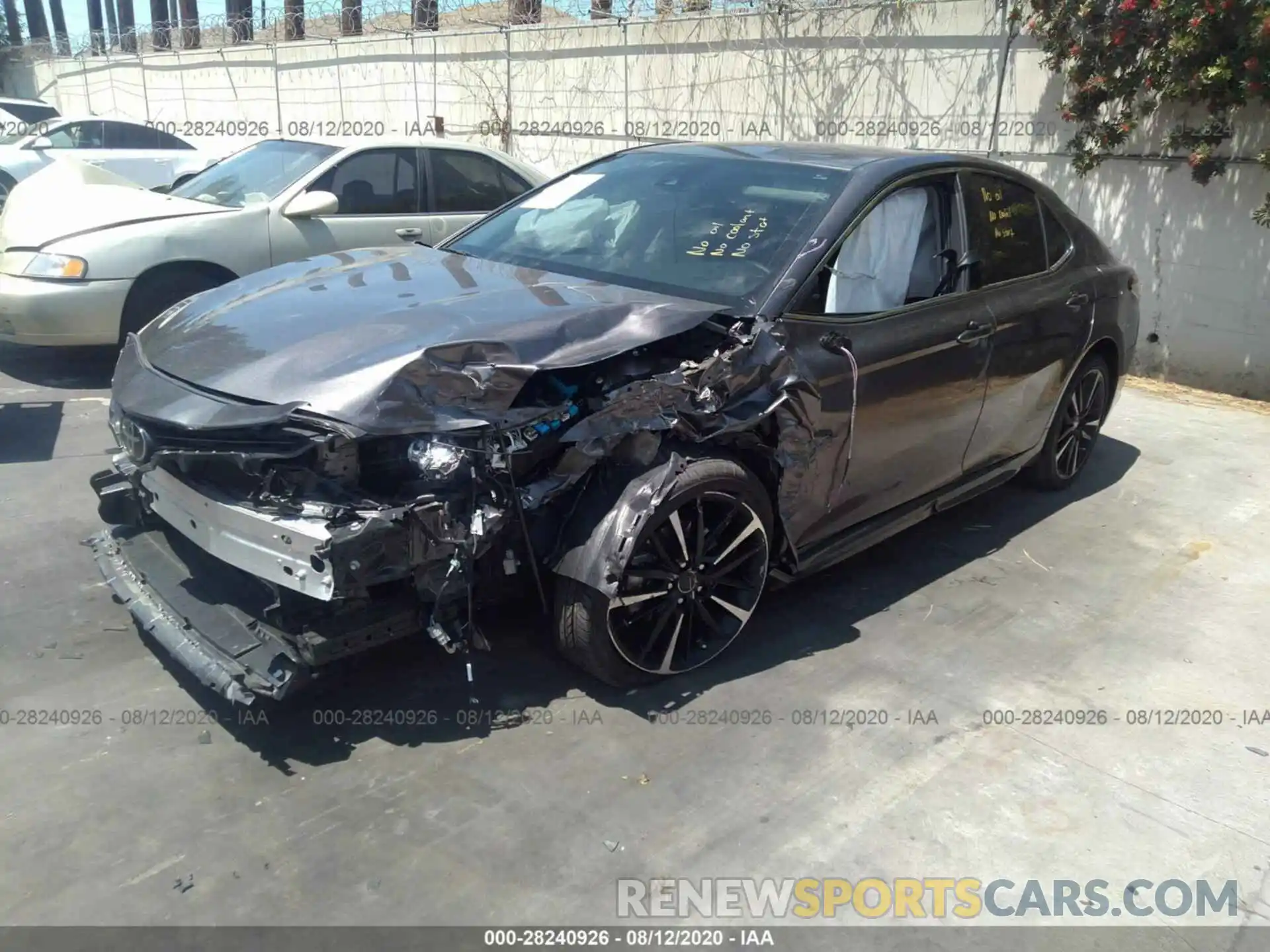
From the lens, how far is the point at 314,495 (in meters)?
3.01

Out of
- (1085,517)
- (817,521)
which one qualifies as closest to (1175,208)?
(1085,517)

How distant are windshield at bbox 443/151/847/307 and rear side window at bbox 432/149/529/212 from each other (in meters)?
3.07

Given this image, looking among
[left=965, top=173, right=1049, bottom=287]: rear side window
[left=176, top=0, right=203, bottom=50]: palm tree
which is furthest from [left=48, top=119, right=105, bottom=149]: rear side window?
[left=965, top=173, right=1049, bottom=287]: rear side window

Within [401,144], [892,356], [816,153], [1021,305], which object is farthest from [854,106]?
[892,356]

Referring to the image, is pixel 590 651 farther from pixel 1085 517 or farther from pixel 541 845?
pixel 1085 517

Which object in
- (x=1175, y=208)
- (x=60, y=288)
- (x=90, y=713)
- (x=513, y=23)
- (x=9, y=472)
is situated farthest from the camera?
(x=513, y=23)

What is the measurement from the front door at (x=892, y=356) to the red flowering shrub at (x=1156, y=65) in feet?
12.7

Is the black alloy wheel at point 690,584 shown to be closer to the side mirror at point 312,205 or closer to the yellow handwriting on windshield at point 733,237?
the yellow handwriting on windshield at point 733,237

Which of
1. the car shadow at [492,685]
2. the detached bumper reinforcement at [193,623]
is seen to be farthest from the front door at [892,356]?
the detached bumper reinforcement at [193,623]

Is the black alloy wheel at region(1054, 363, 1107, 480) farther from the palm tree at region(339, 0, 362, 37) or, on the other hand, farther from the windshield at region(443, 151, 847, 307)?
the palm tree at region(339, 0, 362, 37)

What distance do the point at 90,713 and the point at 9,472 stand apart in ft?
8.28

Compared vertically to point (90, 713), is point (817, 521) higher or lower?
higher

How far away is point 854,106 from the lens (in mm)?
9438

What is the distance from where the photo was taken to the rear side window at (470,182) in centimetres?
779
